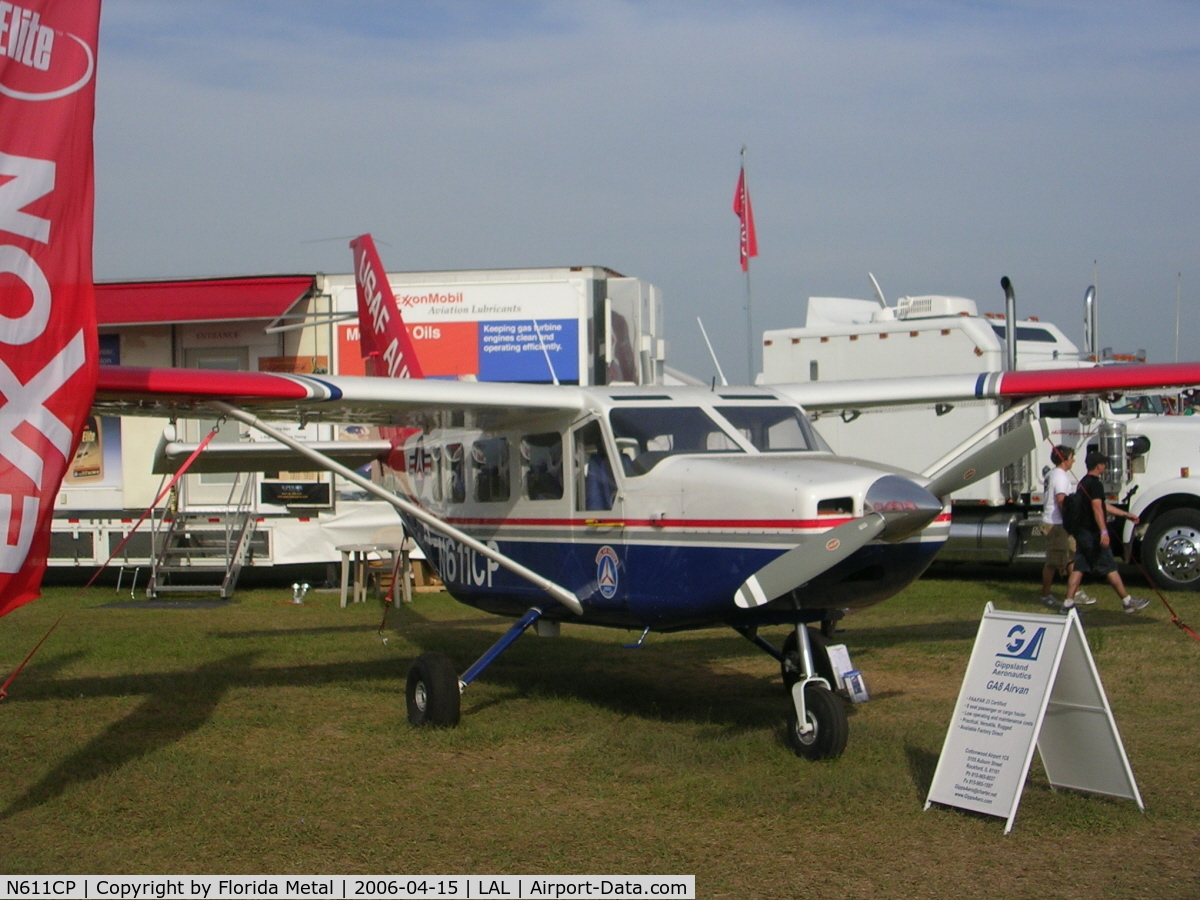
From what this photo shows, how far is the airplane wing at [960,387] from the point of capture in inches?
382

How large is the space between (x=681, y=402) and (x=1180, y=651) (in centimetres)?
498

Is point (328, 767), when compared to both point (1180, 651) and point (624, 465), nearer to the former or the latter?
point (624, 465)

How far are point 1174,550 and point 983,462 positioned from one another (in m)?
7.63

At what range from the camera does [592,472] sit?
27.1 ft

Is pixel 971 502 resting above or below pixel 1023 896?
above

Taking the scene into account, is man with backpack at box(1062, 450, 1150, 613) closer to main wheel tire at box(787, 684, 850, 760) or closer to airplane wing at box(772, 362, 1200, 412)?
airplane wing at box(772, 362, 1200, 412)

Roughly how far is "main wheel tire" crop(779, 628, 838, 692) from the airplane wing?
1.91 metres

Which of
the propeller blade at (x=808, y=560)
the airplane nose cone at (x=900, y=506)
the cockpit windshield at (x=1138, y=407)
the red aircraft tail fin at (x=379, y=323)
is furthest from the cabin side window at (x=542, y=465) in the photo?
the cockpit windshield at (x=1138, y=407)

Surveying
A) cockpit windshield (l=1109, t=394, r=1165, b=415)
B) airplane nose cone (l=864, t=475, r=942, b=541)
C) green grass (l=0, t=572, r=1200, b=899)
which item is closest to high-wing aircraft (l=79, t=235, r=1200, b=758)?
airplane nose cone (l=864, t=475, r=942, b=541)

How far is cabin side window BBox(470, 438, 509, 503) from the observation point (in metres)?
9.27

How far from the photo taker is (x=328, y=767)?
728cm

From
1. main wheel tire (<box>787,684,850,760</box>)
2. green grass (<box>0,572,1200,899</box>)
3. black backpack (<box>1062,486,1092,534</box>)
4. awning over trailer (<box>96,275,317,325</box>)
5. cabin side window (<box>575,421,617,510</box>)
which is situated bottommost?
green grass (<box>0,572,1200,899</box>)

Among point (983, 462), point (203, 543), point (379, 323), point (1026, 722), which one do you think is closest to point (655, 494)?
point (983, 462)

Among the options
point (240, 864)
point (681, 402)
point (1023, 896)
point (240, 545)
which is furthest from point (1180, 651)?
point (240, 545)
